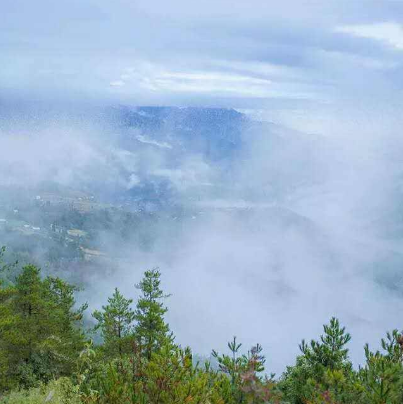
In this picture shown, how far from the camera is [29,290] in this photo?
35.2 meters

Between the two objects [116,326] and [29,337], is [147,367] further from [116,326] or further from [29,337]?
[116,326]

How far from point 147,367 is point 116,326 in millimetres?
28241

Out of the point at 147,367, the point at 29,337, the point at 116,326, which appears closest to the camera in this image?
the point at 147,367

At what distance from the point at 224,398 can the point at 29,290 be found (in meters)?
23.3

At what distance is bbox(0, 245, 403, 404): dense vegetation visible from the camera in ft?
43.4

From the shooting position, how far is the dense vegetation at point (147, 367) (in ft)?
43.4

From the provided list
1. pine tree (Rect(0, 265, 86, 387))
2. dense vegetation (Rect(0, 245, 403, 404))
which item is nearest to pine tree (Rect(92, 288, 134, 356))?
dense vegetation (Rect(0, 245, 403, 404))

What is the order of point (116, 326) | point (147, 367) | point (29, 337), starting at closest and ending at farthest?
point (147, 367) < point (29, 337) < point (116, 326)

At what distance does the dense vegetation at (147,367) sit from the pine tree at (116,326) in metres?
0.09

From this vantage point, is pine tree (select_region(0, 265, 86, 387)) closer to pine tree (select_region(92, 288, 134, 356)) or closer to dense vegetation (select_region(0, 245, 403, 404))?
dense vegetation (select_region(0, 245, 403, 404))

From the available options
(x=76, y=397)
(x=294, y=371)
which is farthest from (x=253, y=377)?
(x=294, y=371)

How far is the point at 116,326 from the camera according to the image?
4162cm

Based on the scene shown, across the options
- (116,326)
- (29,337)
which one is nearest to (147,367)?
(29,337)

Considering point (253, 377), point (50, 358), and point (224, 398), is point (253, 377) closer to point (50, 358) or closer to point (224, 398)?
point (224, 398)
